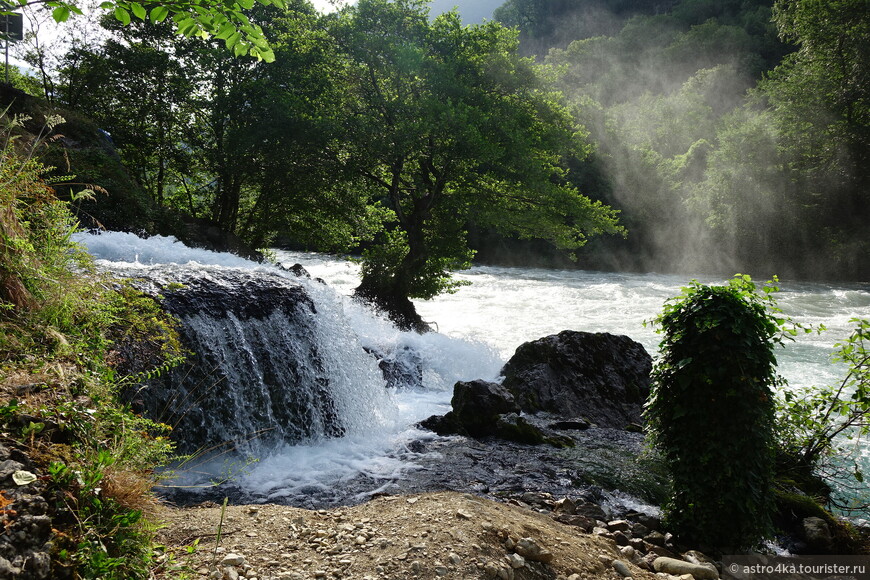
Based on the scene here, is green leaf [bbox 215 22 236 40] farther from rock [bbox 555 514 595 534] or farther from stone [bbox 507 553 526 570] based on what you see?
rock [bbox 555 514 595 534]

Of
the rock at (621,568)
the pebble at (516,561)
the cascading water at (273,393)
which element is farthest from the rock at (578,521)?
the cascading water at (273,393)

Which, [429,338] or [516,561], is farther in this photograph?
[429,338]

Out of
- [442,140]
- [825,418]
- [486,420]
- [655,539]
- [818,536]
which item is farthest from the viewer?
[442,140]

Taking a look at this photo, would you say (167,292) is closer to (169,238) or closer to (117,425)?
(117,425)

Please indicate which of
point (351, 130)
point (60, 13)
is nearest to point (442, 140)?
point (351, 130)

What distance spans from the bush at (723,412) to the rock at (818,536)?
2.56 ft

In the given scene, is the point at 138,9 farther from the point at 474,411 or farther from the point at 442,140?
the point at 442,140

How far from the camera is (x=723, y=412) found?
4.32m

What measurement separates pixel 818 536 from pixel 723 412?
1784 mm

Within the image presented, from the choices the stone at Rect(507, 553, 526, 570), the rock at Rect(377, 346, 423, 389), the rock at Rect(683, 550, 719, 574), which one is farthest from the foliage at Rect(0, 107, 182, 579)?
the rock at Rect(377, 346, 423, 389)

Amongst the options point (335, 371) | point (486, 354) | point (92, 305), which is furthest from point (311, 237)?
point (92, 305)

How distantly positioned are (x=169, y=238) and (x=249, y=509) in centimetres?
971

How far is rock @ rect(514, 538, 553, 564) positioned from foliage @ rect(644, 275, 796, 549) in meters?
1.84

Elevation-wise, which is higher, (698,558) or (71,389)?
(71,389)
